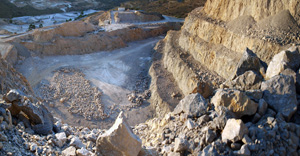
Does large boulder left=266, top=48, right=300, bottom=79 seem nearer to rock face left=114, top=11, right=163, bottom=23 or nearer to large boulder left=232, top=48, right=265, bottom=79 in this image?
large boulder left=232, top=48, right=265, bottom=79

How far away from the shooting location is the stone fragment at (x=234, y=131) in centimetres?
552

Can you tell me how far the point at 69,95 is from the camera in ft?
63.8

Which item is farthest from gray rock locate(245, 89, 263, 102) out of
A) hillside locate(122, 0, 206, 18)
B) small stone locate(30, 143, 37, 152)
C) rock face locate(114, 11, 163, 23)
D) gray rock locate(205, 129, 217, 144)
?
hillside locate(122, 0, 206, 18)

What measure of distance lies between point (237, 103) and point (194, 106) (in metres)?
1.35

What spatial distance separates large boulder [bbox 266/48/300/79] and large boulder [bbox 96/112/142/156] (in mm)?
5005

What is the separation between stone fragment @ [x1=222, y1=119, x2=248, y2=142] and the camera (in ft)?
18.1

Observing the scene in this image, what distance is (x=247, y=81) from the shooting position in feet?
24.9

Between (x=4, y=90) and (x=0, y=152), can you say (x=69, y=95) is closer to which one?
(x=4, y=90)

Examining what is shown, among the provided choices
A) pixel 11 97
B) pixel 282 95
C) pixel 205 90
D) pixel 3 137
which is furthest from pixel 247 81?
pixel 11 97

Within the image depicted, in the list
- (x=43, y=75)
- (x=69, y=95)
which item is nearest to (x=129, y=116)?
(x=69, y=95)

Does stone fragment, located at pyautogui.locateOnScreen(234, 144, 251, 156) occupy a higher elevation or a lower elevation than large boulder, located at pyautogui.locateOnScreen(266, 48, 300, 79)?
lower

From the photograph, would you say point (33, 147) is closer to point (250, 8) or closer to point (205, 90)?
point (205, 90)

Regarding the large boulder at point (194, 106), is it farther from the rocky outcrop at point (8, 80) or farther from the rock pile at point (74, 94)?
the rock pile at point (74, 94)

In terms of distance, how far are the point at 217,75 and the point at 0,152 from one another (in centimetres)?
1560
